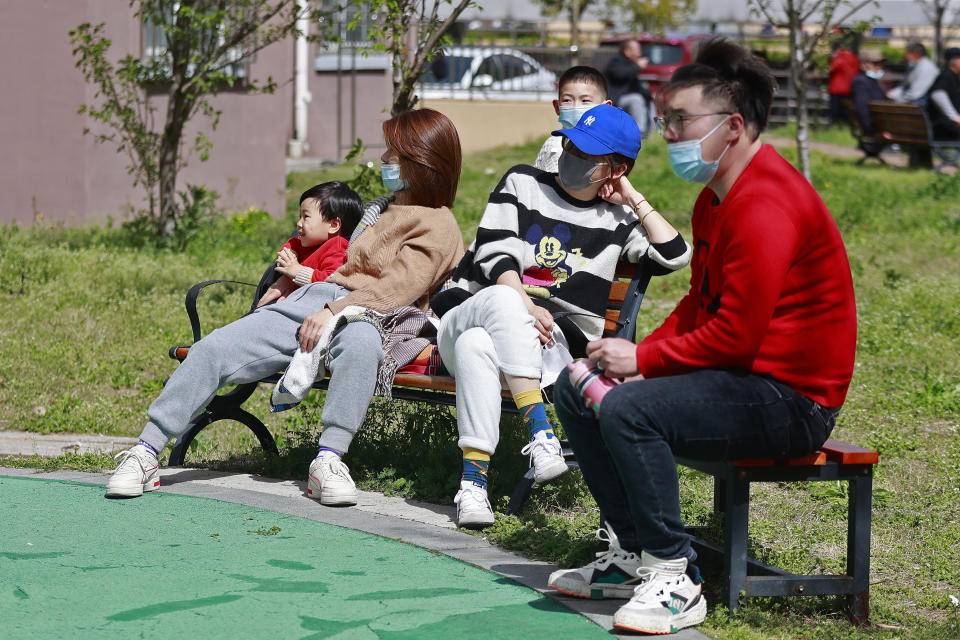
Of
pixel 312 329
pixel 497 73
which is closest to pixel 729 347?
pixel 312 329

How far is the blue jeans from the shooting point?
10.7 feet

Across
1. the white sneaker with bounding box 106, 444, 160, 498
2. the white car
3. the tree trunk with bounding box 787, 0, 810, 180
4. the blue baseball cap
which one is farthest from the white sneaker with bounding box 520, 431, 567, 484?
the white car

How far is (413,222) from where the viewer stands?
495 centimetres

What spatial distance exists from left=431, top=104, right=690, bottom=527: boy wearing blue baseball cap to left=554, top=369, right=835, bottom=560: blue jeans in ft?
3.35

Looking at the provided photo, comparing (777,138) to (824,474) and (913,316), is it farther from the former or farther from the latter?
(824,474)

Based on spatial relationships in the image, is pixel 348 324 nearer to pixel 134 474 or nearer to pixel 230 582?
pixel 134 474

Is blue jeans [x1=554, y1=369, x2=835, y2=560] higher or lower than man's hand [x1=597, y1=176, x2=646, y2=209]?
lower

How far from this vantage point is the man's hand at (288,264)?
5211 millimetres

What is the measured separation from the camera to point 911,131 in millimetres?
16375

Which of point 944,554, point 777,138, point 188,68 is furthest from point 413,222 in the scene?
point 777,138

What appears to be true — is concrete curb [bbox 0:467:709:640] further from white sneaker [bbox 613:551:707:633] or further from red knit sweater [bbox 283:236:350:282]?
red knit sweater [bbox 283:236:350:282]

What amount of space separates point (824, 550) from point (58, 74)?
8.37 metres

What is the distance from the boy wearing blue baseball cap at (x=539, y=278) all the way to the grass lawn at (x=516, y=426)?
35 cm

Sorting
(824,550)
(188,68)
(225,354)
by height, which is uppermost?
(188,68)
